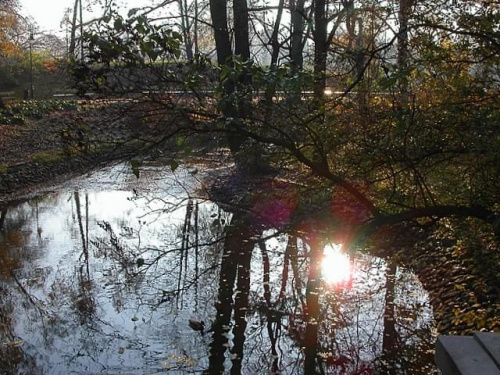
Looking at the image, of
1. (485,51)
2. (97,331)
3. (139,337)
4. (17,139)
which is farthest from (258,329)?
(17,139)

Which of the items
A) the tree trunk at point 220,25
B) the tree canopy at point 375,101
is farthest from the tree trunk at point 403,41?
the tree trunk at point 220,25

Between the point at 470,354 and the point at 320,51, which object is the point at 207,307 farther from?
the point at 470,354

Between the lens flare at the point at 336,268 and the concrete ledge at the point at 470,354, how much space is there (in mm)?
4503

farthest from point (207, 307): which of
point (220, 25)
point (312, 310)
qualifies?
point (220, 25)

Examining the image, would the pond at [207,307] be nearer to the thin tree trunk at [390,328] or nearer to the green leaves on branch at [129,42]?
the thin tree trunk at [390,328]

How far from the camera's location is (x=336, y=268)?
8.48m

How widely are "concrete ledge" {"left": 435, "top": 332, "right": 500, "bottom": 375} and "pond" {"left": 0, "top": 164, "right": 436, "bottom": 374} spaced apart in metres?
2.52

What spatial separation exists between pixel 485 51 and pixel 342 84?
1613mm

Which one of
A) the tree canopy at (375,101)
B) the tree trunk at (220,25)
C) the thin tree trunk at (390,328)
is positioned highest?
the tree trunk at (220,25)

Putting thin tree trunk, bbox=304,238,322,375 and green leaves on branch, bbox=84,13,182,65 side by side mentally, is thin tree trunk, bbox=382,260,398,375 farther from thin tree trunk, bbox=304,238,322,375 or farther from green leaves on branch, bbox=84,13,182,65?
green leaves on branch, bbox=84,13,182,65

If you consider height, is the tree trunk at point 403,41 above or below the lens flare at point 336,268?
above

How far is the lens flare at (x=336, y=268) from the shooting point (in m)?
8.04

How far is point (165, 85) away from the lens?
5.12 metres

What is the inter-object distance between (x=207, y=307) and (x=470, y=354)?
4.41 m
